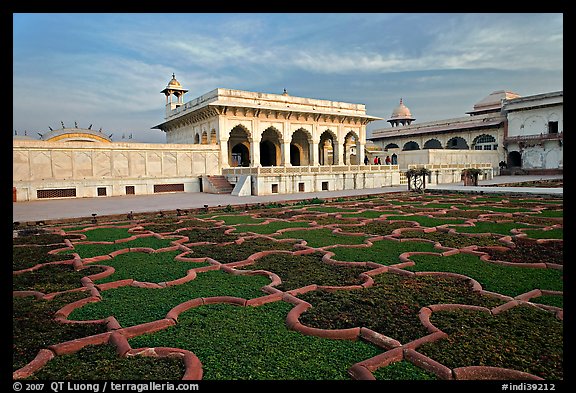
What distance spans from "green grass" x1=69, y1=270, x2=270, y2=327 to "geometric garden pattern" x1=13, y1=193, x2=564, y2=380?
18 millimetres

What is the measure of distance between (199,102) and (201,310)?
70.1ft

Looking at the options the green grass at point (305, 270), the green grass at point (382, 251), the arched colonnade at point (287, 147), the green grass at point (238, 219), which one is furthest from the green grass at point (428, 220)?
the arched colonnade at point (287, 147)

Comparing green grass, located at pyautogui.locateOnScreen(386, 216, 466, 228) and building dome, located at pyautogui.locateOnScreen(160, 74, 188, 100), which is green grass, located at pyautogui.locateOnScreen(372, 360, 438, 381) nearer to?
green grass, located at pyautogui.locateOnScreen(386, 216, 466, 228)

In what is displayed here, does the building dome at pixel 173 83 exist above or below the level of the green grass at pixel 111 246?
above

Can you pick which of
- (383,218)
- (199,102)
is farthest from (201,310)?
(199,102)

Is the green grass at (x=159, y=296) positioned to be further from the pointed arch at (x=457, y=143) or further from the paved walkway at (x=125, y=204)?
the pointed arch at (x=457, y=143)

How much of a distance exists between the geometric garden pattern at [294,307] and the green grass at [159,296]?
2cm

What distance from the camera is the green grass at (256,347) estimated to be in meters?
2.07

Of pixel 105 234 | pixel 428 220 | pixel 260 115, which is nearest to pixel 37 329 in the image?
pixel 105 234

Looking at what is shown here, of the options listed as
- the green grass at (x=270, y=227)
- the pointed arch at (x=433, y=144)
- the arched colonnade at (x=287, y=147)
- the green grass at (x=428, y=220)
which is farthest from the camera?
the pointed arch at (x=433, y=144)

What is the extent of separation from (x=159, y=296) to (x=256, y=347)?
1385 mm

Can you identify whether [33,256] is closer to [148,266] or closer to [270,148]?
[148,266]

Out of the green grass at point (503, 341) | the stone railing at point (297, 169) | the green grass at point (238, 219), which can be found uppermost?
the stone railing at point (297, 169)

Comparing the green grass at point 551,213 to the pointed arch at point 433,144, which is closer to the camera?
the green grass at point 551,213
